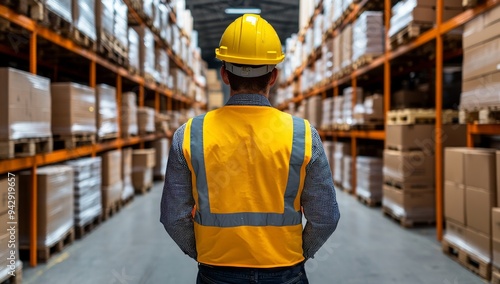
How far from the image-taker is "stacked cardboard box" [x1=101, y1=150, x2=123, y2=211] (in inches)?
243

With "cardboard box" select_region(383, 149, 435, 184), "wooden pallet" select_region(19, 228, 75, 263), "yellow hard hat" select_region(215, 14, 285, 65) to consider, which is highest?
"yellow hard hat" select_region(215, 14, 285, 65)

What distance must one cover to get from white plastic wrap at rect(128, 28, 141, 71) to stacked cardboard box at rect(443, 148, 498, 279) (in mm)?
5517

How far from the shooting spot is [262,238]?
1.43 metres

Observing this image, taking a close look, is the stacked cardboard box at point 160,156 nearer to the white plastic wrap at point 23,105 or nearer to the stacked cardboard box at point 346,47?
the stacked cardboard box at point 346,47

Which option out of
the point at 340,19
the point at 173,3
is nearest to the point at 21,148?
the point at 340,19

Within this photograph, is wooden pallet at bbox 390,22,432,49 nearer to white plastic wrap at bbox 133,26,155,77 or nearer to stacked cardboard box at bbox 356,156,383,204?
stacked cardboard box at bbox 356,156,383,204

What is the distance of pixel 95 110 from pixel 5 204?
106 inches

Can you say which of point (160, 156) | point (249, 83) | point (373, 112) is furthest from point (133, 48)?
point (249, 83)

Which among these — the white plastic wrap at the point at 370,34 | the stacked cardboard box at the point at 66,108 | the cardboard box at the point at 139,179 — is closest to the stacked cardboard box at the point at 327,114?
the white plastic wrap at the point at 370,34

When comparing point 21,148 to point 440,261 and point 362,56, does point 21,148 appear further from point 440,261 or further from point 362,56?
point 362,56

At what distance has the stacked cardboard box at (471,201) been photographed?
12.0ft

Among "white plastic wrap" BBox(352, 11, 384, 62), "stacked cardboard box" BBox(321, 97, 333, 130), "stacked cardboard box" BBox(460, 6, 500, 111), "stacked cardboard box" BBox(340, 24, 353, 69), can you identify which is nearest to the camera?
"stacked cardboard box" BBox(460, 6, 500, 111)

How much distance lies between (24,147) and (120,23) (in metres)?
3.38

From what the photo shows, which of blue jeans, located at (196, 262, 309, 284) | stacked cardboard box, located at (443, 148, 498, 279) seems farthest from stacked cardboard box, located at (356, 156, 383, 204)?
blue jeans, located at (196, 262, 309, 284)
